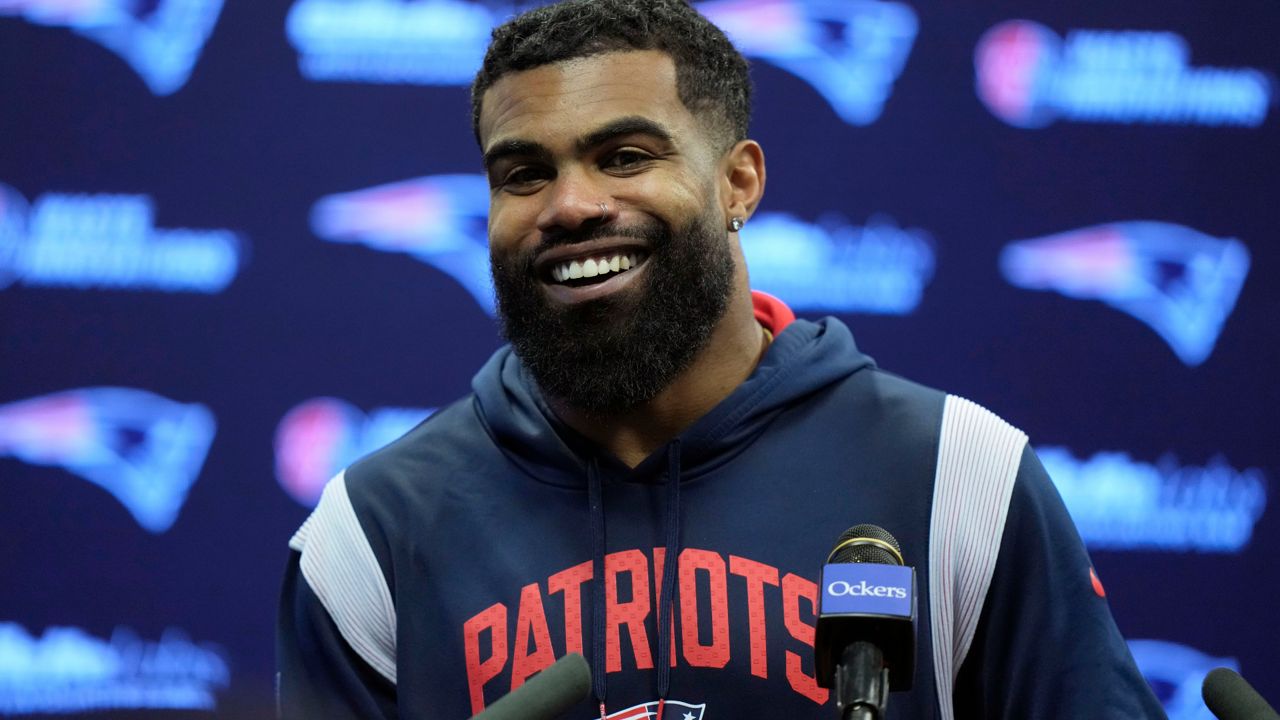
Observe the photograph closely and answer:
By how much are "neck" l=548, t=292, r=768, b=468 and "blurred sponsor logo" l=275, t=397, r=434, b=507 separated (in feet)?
3.29

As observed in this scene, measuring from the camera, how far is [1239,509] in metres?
2.69

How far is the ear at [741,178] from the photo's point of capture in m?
1.80

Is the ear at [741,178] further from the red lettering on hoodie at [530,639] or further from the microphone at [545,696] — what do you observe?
the microphone at [545,696]

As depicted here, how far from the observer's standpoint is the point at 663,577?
5.22 ft

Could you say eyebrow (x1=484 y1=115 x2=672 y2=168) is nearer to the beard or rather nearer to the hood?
the beard

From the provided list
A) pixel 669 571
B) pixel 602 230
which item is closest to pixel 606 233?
pixel 602 230

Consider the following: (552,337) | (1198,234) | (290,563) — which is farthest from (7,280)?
(1198,234)

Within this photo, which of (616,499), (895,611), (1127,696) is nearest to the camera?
(895,611)

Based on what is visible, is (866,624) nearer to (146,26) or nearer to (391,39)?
(391,39)

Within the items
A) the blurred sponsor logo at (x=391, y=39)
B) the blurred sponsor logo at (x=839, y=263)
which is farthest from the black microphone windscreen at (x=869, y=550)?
the blurred sponsor logo at (x=391, y=39)

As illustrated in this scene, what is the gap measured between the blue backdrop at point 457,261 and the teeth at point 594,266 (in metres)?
1.09

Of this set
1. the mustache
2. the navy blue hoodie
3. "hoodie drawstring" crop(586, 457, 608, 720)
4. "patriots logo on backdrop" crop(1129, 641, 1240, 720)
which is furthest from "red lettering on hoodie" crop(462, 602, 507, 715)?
"patriots logo on backdrop" crop(1129, 641, 1240, 720)

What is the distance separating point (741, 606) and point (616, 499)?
0.21 meters

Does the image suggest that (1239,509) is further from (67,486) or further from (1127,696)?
(67,486)
